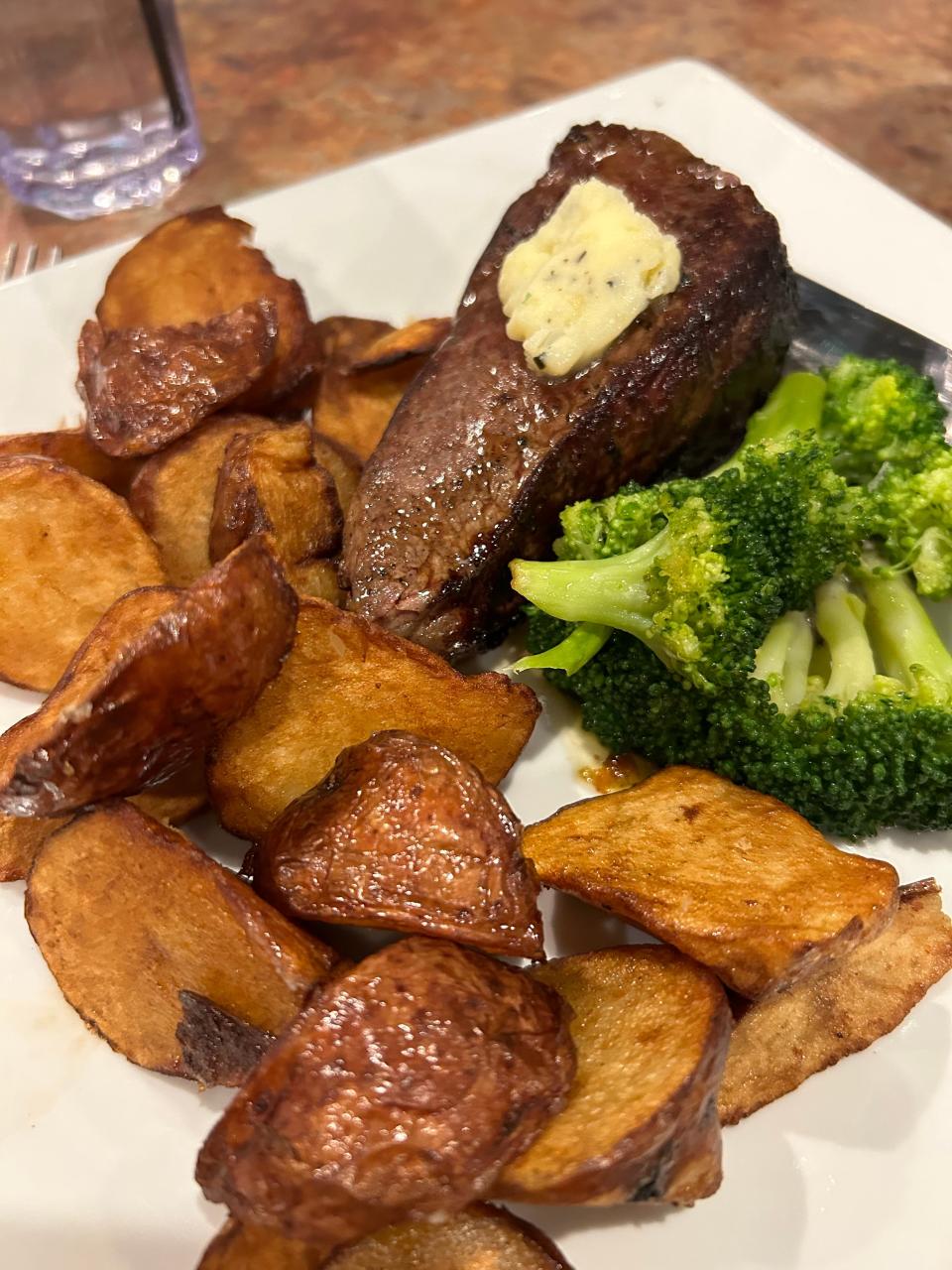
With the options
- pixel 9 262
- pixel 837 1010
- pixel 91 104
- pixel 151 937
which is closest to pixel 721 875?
pixel 837 1010

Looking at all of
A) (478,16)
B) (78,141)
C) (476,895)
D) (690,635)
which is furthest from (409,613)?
(478,16)

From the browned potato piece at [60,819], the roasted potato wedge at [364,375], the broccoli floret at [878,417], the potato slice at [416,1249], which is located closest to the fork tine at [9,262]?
the roasted potato wedge at [364,375]

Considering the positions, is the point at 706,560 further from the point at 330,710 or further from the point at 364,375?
the point at 364,375

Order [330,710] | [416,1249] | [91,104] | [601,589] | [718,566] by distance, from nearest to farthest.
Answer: [416,1249] < [330,710] < [718,566] < [601,589] < [91,104]

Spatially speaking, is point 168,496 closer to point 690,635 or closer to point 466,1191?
point 690,635

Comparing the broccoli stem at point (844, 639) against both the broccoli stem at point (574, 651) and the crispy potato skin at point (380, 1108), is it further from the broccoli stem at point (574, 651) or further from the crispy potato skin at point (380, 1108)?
the crispy potato skin at point (380, 1108)

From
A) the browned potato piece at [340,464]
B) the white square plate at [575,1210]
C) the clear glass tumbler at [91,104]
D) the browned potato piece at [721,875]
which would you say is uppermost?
the clear glass tumbler at [91,104]
